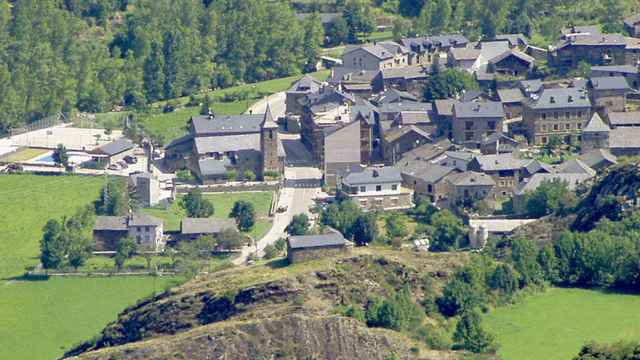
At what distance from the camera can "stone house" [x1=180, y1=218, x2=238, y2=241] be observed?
293ft

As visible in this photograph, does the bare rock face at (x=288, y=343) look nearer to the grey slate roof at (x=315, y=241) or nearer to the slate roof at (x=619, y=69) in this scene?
the grey slate roof at (x=315, y=241)

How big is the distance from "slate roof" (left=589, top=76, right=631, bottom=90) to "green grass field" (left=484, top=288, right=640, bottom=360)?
2320 centimetres

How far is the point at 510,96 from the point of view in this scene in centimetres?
10094

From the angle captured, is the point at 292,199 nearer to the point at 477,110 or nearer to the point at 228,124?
the point at 228,124

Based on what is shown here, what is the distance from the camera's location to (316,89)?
107 meters

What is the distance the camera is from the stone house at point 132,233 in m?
89.6

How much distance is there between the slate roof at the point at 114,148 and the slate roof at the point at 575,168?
68.4ft

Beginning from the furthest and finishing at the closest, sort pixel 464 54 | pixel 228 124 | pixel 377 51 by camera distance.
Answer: pixel 377 51
pixel 464 54
pixel 228 124

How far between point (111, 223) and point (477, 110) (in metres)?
17.5

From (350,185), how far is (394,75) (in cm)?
1530

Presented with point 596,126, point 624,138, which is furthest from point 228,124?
point 624,138

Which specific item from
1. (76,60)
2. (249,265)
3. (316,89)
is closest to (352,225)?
(249,265)

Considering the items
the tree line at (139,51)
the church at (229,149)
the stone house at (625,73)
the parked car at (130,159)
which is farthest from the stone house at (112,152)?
the stone house at (625,73)

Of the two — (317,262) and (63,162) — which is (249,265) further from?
(63,162)
